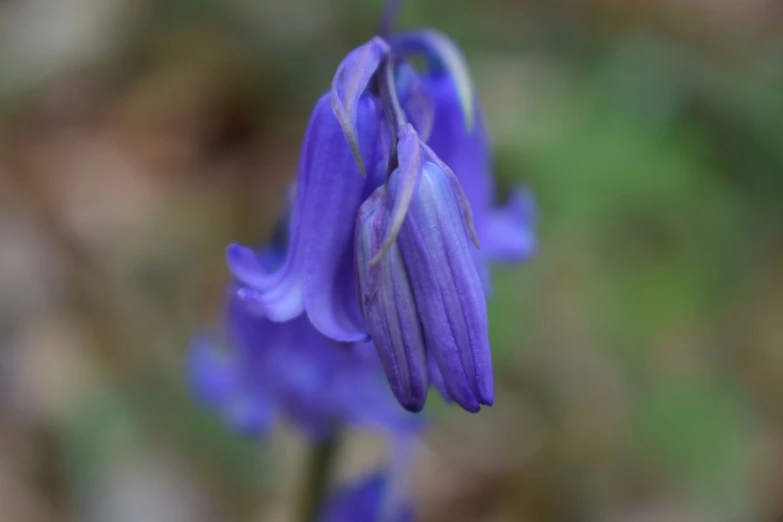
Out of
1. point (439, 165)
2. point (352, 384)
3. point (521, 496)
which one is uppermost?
point (439, 165)

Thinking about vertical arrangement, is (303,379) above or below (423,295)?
below

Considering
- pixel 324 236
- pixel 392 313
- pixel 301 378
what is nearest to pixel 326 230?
pixel 324 236

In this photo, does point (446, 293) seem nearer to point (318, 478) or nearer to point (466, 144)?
point (466, 144)

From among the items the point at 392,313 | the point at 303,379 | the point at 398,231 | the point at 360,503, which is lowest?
the point at 360,503

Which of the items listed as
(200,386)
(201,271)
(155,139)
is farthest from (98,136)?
(200,386)

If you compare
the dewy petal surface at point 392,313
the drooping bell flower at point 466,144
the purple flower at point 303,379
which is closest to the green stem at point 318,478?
the purple flower at point 303,379

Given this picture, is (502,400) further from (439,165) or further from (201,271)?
(439,165)
